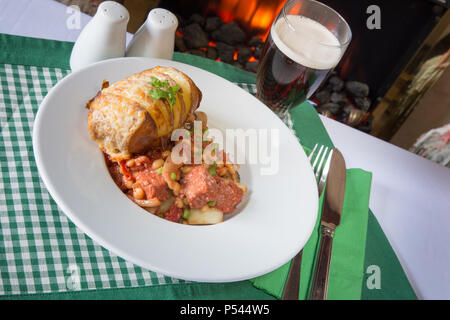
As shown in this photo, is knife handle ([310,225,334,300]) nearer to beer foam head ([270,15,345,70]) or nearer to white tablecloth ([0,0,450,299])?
white tablecloth ([0,0,450,299])

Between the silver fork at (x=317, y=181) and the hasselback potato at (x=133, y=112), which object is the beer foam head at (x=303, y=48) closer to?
the silver fork at (x=317, y=181)

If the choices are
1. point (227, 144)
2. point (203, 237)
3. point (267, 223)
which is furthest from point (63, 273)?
point (227, 144)

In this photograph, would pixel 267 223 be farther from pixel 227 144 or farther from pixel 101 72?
pixel 101 72

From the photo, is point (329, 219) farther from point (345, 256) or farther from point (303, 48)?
point (303, 48)

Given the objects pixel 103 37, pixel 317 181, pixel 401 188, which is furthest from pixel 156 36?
pixel 401 188

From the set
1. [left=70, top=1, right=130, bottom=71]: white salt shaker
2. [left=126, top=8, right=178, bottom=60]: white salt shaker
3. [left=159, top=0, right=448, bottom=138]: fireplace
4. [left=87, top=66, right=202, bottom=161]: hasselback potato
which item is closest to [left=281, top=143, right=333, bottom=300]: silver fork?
[left=87, top=66, right=202, bottom=161]: hasselback potato

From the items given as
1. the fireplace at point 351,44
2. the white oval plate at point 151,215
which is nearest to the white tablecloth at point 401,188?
the white oval plate at point 151,215

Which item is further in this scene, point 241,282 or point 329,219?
point 329,219
